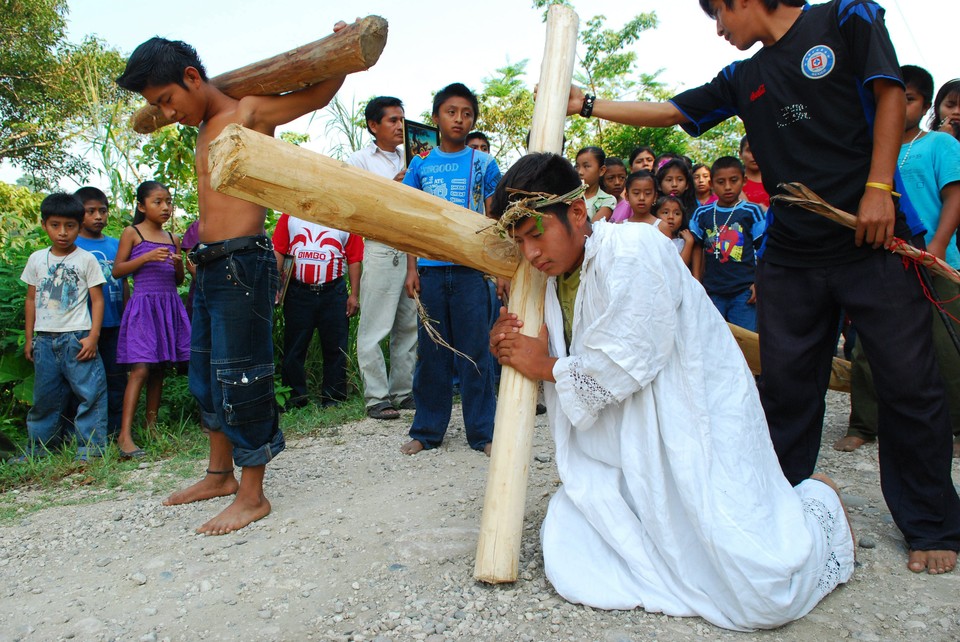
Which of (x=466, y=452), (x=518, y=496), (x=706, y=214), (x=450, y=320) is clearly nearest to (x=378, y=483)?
(x=466, y=452)

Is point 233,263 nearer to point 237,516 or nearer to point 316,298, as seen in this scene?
point 237,516

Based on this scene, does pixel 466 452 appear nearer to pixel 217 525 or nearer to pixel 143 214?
pixel 217 525

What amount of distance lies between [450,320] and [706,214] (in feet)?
7.09

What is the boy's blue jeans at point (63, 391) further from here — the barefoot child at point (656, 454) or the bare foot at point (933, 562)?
the bare foot at point (933, 562)

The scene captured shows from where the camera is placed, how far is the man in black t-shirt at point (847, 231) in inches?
101

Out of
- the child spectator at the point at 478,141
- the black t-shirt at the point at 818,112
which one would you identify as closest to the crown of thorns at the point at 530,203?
the black t-shirt at the point at 818,112

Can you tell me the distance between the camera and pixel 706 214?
541cm

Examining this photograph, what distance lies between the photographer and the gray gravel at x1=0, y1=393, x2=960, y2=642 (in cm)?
238

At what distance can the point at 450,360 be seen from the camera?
4.54m

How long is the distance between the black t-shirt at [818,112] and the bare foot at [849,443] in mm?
1939

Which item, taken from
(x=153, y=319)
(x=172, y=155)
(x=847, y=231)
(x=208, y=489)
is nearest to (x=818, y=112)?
(x=847, y=231)

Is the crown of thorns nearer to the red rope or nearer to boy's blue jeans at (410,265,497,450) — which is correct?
the red rope

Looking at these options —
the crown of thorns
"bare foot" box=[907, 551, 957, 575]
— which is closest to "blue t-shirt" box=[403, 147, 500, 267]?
the crown of thorns

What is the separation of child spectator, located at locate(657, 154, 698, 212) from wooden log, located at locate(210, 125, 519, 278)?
140 inches
